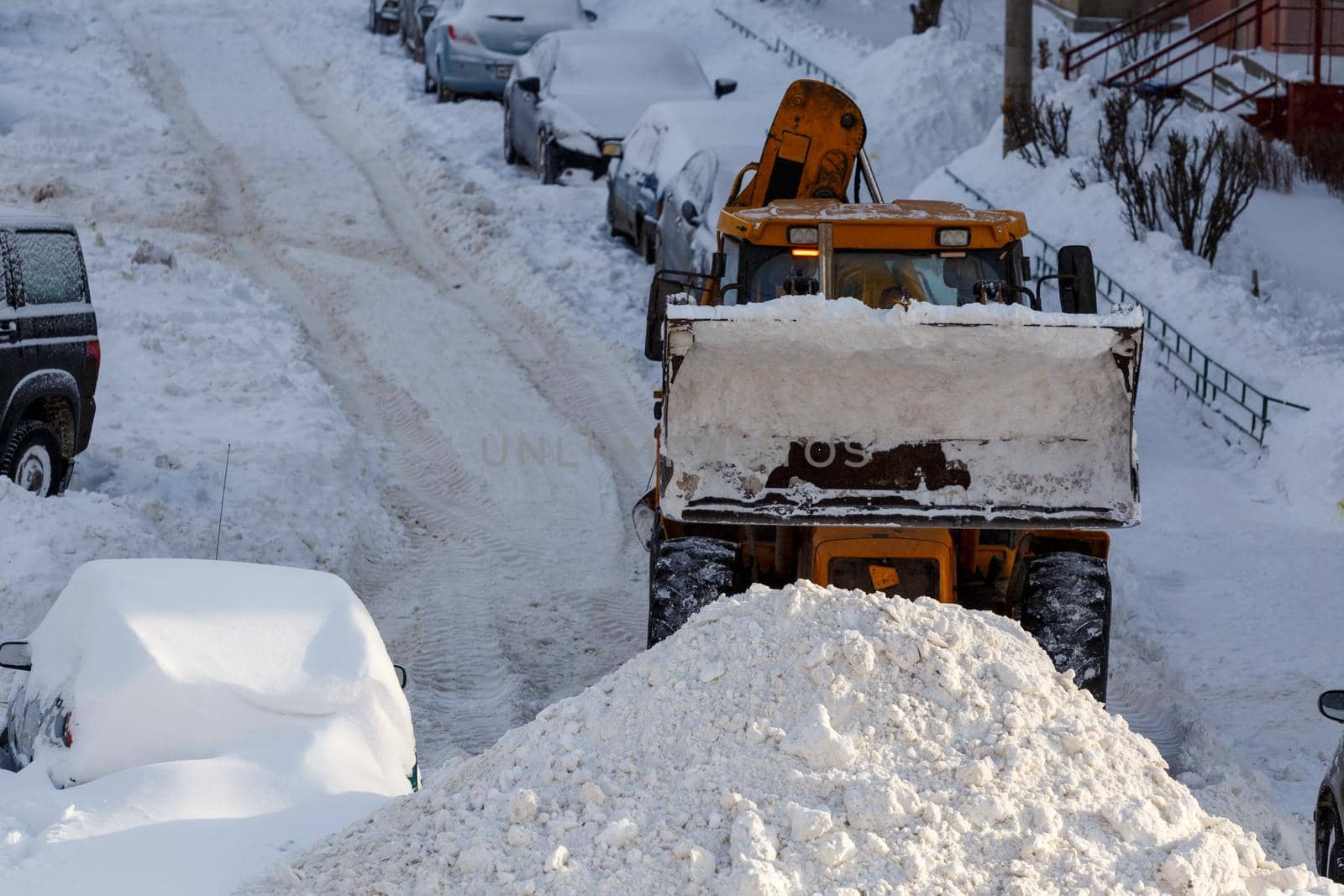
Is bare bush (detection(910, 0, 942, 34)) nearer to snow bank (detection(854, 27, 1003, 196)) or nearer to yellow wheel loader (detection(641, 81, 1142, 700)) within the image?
snow bank (detection(854, 27, 1003, 196))

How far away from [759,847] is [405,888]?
1.10 meters

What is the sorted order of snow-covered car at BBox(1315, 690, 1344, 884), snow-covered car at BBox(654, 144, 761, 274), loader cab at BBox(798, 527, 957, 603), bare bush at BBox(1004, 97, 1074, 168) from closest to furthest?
snow-covered car at BBox(1315, 690, 1344, 884) → loader cab at BBox(798, 527, 957, 603) → snow-covered car at BBox(654, 144, 761, 274) → bare bush at BBox(1004, 97, 1074, 168)

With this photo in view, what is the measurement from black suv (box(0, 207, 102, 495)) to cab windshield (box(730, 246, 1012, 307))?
14.7 ft

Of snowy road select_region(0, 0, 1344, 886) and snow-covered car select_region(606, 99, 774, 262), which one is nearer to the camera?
snowy road select_region(0, 0, 1344, 886)

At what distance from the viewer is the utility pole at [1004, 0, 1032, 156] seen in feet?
60.7

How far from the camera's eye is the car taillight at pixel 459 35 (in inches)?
853

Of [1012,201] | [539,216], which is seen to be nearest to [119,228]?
[539,216]

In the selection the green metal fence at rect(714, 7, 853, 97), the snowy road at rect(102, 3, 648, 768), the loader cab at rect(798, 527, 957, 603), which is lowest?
the snowy road at rect(102, 3, 648, 768)

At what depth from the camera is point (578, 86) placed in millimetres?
18797

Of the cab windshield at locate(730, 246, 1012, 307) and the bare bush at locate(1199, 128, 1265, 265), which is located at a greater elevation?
the cab windshield at locate(730, 246, 1012, 307)

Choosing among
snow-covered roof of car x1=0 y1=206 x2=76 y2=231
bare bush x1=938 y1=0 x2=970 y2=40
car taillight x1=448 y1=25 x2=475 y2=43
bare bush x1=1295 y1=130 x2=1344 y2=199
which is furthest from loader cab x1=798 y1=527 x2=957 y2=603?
bare bush x1=938 y1=0 x2=970 y2=40

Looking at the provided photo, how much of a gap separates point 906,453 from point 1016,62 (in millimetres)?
12517

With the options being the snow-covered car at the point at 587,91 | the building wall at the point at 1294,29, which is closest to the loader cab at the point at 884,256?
the snow-covered car at the point at 587,91

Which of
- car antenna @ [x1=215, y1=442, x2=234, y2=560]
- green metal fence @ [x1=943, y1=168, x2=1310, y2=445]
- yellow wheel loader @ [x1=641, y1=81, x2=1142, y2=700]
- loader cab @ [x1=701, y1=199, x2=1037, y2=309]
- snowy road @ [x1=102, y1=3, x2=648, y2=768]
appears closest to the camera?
yellow wheel loader @ [x1=641, y1=81, x2=1142, y2=700]
